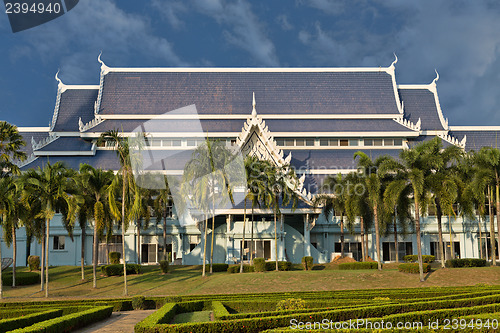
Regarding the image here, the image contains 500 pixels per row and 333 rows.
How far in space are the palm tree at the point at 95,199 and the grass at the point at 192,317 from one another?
45.9ft

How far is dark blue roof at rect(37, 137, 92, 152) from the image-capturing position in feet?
194

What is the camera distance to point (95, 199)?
39.9 meters

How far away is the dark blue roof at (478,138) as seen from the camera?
203 feet

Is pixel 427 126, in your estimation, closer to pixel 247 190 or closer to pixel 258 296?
pixel 247 190

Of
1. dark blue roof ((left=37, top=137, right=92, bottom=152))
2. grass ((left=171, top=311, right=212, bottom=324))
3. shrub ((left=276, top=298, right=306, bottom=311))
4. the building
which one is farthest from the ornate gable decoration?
shrub ((left=276, top=298, right=306, bottom=311))

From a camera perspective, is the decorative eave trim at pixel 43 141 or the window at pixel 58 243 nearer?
the window at pixel 58 243

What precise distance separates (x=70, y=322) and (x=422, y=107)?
184 ft

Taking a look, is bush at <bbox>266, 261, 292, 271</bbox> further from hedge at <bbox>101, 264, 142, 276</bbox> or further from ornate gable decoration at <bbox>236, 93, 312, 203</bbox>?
hedge at <bbox>101, 264, 142, 276</bbox>

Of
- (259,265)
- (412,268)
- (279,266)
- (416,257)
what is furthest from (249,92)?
(412,268)

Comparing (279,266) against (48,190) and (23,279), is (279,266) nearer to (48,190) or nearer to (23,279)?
(48,190)

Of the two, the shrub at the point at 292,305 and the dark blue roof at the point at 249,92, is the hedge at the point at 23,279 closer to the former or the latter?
the shrub at the point at 292,305

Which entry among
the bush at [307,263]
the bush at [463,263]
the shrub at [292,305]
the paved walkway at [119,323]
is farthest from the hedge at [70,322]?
the bush at [463,263]

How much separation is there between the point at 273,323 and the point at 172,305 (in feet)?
26.7

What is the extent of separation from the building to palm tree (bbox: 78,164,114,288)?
37.7 feet
